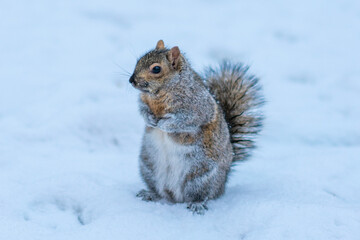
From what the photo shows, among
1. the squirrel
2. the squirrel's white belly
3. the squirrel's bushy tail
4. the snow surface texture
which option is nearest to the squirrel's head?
the squirrel

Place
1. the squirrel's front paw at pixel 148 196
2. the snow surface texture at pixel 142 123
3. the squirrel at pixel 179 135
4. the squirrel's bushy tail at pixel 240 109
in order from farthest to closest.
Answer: the squirrel's bushy tail at pixel 240 109, the squirrel's front paw at pixel 148 196, the squirrel at pixel 179 135, the snow surface texture at pixel 142 123

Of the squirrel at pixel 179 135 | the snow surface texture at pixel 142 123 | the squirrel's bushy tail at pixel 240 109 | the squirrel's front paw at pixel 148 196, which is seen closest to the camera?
the snow surface texture at pixel 142 123

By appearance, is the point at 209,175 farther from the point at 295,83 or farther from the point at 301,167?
the point at 295,83

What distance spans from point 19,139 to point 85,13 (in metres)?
2.64

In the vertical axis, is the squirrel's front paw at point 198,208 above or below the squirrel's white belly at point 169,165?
below

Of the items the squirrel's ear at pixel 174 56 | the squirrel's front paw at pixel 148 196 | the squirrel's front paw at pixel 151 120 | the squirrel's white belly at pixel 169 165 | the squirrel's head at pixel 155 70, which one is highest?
the squirrel's ear at pixel 174 56

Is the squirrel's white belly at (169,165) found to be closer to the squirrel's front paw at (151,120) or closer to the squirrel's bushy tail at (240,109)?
the squirrel's front paw at (151,120)

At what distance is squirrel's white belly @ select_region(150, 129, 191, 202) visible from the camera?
89.4 inches

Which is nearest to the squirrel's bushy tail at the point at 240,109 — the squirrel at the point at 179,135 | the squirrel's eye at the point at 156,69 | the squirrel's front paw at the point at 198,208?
the squirrel at the point at 179,135

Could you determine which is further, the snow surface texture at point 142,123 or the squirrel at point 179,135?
the squirrel at point 179,135

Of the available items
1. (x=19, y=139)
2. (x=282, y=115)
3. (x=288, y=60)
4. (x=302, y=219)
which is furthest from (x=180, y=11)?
(x=302, y=219)

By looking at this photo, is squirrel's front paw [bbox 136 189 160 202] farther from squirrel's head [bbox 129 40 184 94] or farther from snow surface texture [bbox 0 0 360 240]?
squirrel's head [bbox 129 40 184 94]

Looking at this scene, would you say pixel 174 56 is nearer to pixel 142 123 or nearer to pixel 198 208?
pixel 198 208

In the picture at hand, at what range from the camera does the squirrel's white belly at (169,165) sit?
2270mm
